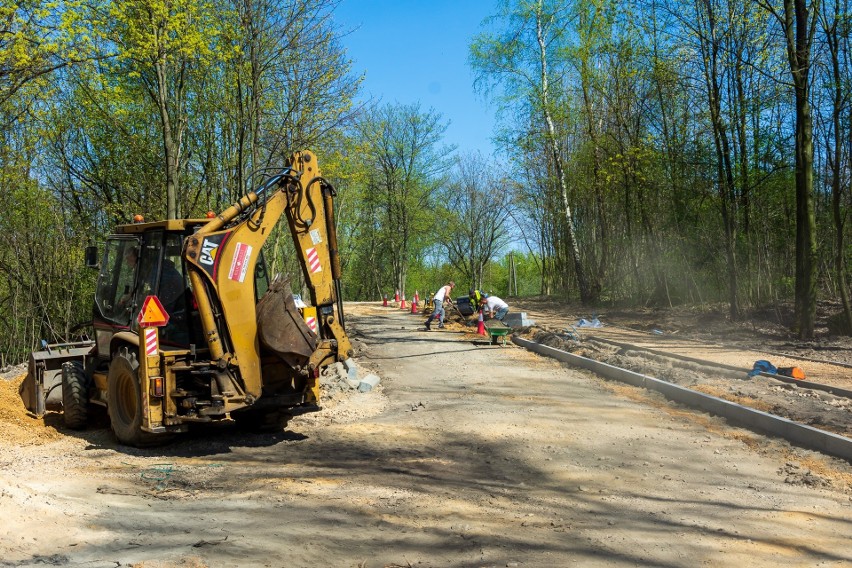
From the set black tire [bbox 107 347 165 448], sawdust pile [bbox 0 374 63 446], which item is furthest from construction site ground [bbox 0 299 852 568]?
black tire [bbox 107 347 165 448]

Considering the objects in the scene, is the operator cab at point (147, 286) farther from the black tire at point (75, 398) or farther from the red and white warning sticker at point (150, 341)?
the black tire at point (75, 398)

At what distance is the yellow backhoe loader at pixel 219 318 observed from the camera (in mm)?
7855

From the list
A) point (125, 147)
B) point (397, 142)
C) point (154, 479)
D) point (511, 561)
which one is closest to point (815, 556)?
point (511, 561)

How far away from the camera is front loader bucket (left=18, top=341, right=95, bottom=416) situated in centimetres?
1036

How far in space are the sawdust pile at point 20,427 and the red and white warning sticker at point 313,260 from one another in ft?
13.7

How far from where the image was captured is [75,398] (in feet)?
31.3

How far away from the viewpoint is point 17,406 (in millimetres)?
10953

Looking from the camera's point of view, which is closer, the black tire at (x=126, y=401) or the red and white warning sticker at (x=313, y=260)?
the black tire at (x=126, y=401)

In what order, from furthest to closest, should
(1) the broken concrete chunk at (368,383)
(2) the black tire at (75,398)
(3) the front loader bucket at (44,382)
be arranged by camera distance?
(1) the broken concrete chunk at (368,383) < (3) the front loader bucket at (44,382) < (2) the black tire at (75,398)

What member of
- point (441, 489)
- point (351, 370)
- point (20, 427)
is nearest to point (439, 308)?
point (351, 370)

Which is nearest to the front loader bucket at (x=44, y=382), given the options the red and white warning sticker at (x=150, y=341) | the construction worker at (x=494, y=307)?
the red and white warning sticker at (x=150, y=341)

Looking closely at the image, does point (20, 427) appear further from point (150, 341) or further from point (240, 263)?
point (240, 263)

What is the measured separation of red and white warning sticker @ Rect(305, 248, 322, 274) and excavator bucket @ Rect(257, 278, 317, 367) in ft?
1.73

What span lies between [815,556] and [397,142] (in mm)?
49327
